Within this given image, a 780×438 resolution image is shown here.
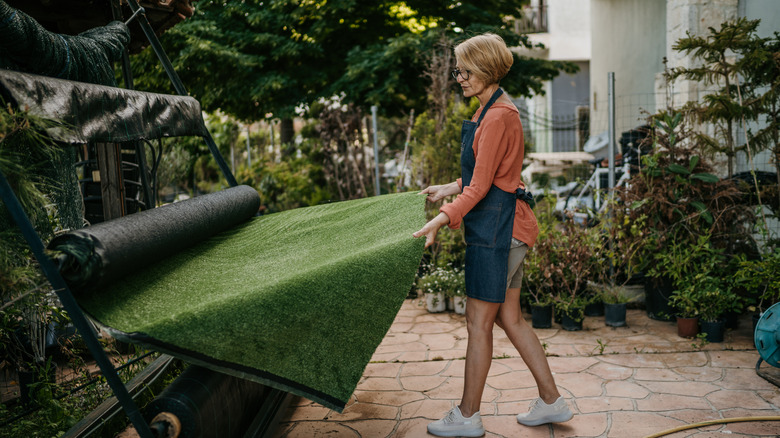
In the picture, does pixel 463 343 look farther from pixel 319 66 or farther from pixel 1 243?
pixel 319 66

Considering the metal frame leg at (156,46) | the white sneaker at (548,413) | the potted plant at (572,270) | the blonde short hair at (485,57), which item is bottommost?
the white sneaker at (548,413)

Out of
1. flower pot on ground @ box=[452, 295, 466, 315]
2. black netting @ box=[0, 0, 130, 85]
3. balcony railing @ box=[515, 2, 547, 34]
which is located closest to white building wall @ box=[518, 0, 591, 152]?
balcony railing @ box=[515, 2, 547, 34]

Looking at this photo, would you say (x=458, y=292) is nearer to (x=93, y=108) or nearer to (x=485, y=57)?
(x=485, y=57)

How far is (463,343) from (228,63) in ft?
22.6

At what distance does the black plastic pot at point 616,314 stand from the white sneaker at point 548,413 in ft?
6.30

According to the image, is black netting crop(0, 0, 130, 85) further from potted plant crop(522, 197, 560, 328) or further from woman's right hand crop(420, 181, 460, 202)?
potted plant crop(522, 197, 560, 328)

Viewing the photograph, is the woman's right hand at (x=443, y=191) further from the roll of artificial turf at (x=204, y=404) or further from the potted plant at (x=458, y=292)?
the potted plant at (x=458, y=292)

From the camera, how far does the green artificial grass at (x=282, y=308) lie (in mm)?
1887

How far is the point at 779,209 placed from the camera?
178 inches

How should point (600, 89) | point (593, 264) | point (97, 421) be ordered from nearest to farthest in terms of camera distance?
point (97, 421), point (593, 264), point (600, 89)

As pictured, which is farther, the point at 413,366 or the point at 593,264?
the point at 593,264

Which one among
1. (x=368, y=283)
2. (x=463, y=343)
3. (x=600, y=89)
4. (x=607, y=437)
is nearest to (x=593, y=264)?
(x=463, y=343)

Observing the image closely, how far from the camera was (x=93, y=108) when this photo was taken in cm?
232

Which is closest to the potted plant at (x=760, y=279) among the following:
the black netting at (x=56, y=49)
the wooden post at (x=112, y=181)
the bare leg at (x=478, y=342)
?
the bare leg at (x=478, y=342)
